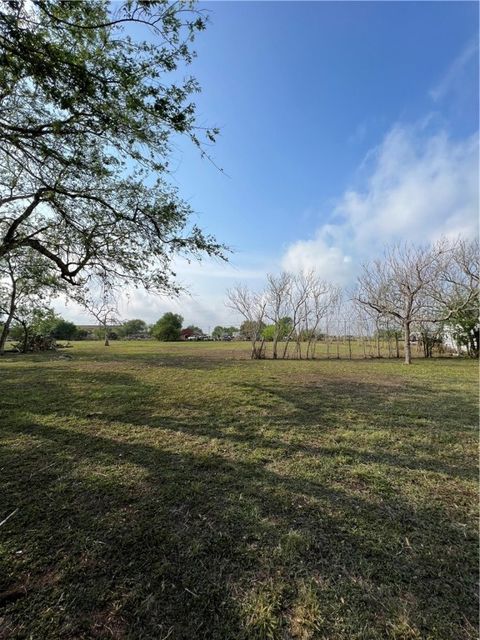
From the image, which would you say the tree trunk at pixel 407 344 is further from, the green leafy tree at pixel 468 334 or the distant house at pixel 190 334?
the distant house at pixel 190 334

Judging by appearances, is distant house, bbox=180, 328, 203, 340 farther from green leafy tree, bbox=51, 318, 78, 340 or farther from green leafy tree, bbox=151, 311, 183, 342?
green leafy tree, bbox=51, 318, 78, 340

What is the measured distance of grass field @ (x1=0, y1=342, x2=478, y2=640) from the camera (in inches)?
53.2

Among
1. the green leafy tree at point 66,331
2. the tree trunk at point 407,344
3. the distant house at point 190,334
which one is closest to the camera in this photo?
the tree trunk at point 407,344

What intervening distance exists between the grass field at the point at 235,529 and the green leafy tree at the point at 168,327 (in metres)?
37.3

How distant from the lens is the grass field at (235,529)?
1353mm

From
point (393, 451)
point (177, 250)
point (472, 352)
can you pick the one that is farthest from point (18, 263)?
point (472, 352)

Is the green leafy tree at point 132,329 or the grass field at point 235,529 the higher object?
the green leafy tree at point 132,329

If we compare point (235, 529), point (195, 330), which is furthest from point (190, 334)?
point (235, 529)

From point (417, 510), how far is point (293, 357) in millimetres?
14460

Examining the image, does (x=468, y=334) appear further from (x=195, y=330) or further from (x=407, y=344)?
(x=195, y=330)

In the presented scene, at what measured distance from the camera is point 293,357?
54.3ft

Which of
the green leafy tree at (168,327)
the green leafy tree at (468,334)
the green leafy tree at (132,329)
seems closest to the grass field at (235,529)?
the green leafy tree at (468,334)

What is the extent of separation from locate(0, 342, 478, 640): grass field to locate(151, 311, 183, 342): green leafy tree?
122 ft

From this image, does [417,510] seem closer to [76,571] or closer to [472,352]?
[76,571]
